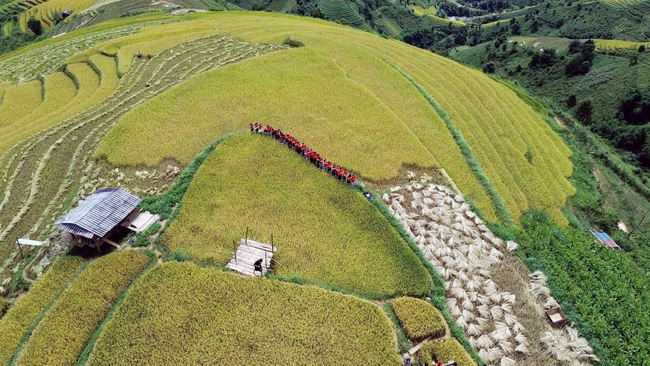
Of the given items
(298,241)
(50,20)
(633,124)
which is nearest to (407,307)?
(298,241)

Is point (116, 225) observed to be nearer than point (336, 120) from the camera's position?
Yes

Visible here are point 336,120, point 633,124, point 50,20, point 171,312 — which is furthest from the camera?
point 50,20

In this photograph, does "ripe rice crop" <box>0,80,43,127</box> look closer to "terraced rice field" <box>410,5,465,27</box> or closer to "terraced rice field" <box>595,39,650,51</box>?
"terraced rice field" <box>595,39,650,51</box>

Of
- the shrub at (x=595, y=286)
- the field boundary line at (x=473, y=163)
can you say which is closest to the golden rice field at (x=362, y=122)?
the field boundary line at (x=473, y=163)

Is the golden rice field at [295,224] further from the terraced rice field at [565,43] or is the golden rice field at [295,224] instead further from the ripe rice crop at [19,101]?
the terraced rice field at [565,43]

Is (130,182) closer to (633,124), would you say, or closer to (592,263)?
(592,263)

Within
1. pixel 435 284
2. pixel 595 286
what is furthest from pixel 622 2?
pixel 435 284

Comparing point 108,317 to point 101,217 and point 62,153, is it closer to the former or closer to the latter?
point 101,217
